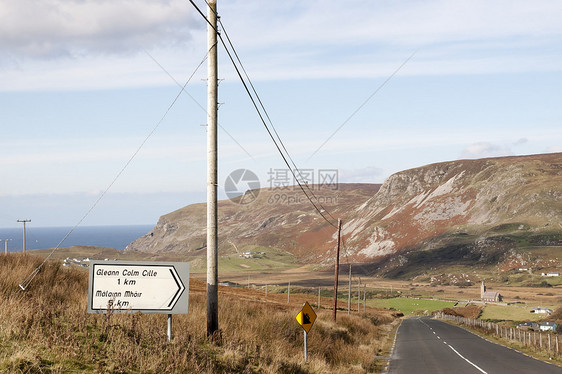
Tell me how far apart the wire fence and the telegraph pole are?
82.6 feet

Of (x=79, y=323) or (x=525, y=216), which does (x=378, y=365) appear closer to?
(x=79, y=323)

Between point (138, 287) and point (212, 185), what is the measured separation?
294 centimetres

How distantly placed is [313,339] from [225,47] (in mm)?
12662

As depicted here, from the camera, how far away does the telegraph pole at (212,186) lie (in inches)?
526

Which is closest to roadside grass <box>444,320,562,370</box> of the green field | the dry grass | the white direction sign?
the dry grass

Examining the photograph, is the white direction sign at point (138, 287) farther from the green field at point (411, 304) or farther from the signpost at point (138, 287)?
the green field at point (411, 304)

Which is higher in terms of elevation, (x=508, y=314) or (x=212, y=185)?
(x=212, y=185)

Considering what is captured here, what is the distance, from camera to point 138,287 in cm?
1219

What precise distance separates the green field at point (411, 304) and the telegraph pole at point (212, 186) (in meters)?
108

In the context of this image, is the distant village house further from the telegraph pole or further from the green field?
the telegraph pole

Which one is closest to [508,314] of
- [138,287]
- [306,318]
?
[306,318]

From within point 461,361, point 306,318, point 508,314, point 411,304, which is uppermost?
point 306,318

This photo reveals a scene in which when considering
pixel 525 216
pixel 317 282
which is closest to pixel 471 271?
pixel 525 216

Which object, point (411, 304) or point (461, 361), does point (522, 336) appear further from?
point (411, 304)
